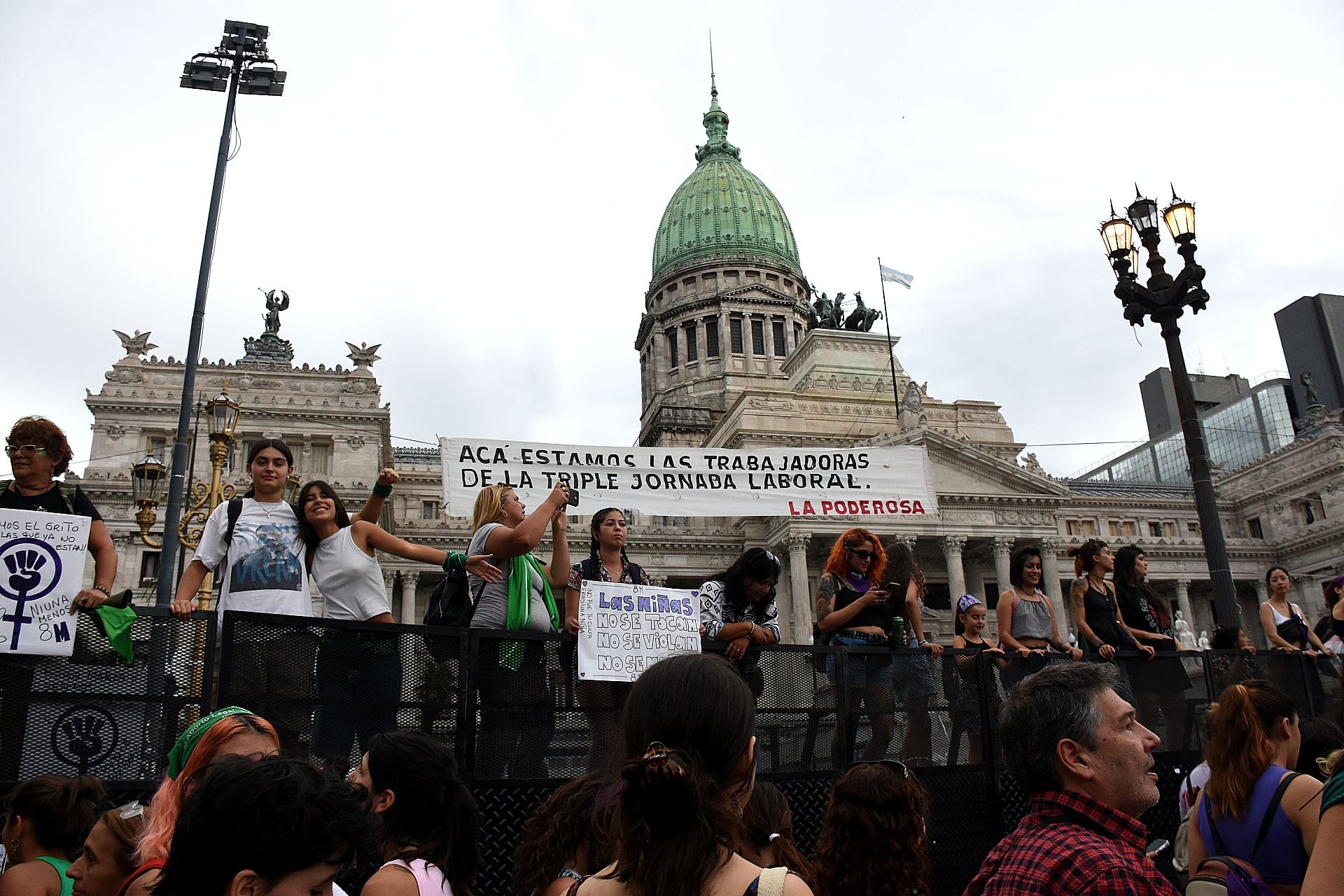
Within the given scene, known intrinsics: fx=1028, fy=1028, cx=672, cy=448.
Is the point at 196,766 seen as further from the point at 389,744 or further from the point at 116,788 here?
the point at 116,788

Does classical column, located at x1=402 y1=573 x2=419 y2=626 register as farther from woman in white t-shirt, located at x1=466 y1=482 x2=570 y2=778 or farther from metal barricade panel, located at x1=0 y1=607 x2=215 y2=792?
metal barricade panel, located at x1=0 y1=607 x2=215 y2=792

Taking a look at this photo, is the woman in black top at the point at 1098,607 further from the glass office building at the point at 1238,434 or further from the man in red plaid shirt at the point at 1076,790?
the glass office building at the point at 1238,434

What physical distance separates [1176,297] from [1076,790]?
35.2 ft

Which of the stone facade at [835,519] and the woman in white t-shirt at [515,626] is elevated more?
the stone facade at [835,519]

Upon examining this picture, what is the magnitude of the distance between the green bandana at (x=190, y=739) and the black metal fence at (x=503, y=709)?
60.1 inches

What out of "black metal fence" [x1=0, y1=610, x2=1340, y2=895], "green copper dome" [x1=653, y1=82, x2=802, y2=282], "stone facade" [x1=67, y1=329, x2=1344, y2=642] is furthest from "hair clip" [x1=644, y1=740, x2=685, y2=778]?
"green copper dome" [x1=653, y1=82, x2=802, y2=282]

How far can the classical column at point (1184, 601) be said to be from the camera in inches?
2072

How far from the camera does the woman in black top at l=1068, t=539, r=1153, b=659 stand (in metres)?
8.75

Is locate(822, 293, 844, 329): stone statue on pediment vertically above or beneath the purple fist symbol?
above

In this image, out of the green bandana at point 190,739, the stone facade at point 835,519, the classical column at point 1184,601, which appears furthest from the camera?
the classical column at point 1184,601

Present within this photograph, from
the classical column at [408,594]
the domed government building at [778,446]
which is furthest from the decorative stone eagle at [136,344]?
the classical column at [408,594]

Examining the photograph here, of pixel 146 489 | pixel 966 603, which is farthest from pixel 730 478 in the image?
pixel 146 489

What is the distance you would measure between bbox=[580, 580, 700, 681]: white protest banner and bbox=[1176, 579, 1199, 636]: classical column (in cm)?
5209

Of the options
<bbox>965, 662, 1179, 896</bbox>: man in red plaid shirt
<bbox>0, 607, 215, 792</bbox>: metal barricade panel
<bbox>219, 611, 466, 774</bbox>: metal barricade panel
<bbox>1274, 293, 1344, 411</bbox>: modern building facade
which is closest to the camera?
<bbox>965, 662, 1179, 896</bbox>: man in red plaid shirt
